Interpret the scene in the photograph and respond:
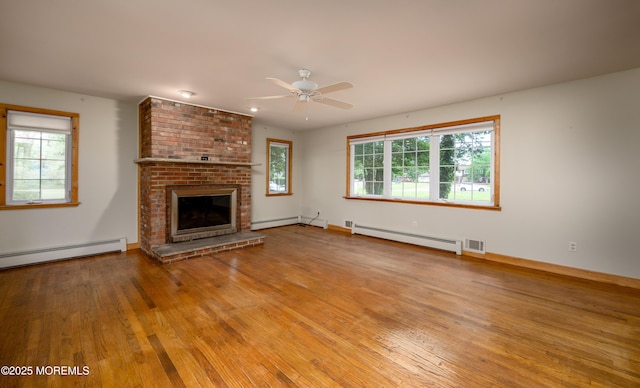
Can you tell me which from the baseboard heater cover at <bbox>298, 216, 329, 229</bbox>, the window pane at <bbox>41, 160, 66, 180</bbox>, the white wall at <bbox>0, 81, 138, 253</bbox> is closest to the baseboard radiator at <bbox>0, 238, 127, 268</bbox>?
the white wall at <bbox>0, 81, 138, 253</bbox>

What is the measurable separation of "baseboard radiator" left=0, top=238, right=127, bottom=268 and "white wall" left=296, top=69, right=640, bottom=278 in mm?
5619

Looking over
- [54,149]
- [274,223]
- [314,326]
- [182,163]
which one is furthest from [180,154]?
[314,326]

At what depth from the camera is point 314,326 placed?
229 cm

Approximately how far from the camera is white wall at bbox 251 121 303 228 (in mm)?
6367

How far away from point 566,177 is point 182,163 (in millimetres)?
5779

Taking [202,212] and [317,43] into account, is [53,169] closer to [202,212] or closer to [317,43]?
[202,212]

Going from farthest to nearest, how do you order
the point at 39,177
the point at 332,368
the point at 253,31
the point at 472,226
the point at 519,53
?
1. the point at 472,226
2. the point at 39,177
3. the point at 519,53
4. the point at 253,31
5. the point at 332,368

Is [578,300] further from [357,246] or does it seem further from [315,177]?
[315,177]

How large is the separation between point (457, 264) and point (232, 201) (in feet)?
13.5

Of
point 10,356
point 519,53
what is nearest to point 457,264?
point 519,53

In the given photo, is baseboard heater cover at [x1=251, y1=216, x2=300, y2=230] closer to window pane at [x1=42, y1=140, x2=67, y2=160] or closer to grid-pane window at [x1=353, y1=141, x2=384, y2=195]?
grid-pane window at [x1=353, y1=141, x2=384, y2=195]

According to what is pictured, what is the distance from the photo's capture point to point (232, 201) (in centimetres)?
527

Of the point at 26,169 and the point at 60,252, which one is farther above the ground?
the point at 26,169

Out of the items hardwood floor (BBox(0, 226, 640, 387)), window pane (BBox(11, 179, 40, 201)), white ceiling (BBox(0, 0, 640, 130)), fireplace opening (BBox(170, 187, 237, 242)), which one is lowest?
hardwood floor (BBox(0, 226, 640, 387))
